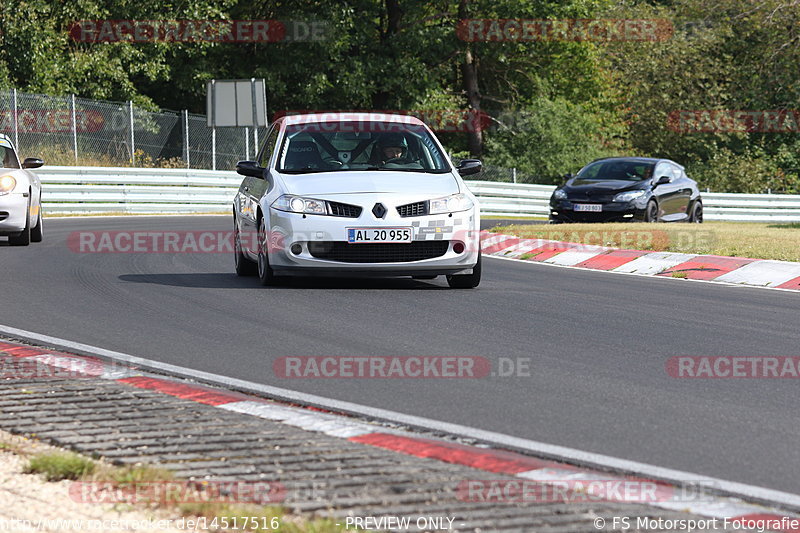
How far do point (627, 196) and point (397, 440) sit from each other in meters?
18.0

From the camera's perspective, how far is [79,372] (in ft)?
23.0

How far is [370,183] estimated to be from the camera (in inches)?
448

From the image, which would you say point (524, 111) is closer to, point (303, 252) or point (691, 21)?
point (691, 21)

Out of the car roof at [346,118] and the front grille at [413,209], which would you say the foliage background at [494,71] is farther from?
the front grille at [413,209]

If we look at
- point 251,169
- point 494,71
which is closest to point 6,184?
point 251,169

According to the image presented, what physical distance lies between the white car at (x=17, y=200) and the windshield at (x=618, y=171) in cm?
1100

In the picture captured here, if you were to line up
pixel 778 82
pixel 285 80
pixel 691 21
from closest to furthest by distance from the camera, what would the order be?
pixel 285 80
pixel 778 82
pixel 691 21

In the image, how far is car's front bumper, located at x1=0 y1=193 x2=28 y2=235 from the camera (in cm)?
1630

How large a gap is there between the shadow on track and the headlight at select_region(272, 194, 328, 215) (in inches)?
36.4

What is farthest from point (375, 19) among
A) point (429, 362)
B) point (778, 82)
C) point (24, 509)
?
point (24, 509)

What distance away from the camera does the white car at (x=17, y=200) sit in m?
16.3

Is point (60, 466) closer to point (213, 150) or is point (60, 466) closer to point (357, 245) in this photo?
point (357, 245)

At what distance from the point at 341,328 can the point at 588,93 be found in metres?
42.6

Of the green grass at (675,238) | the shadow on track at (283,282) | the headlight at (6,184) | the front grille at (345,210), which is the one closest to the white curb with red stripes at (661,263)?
the green grass at (675,238)
